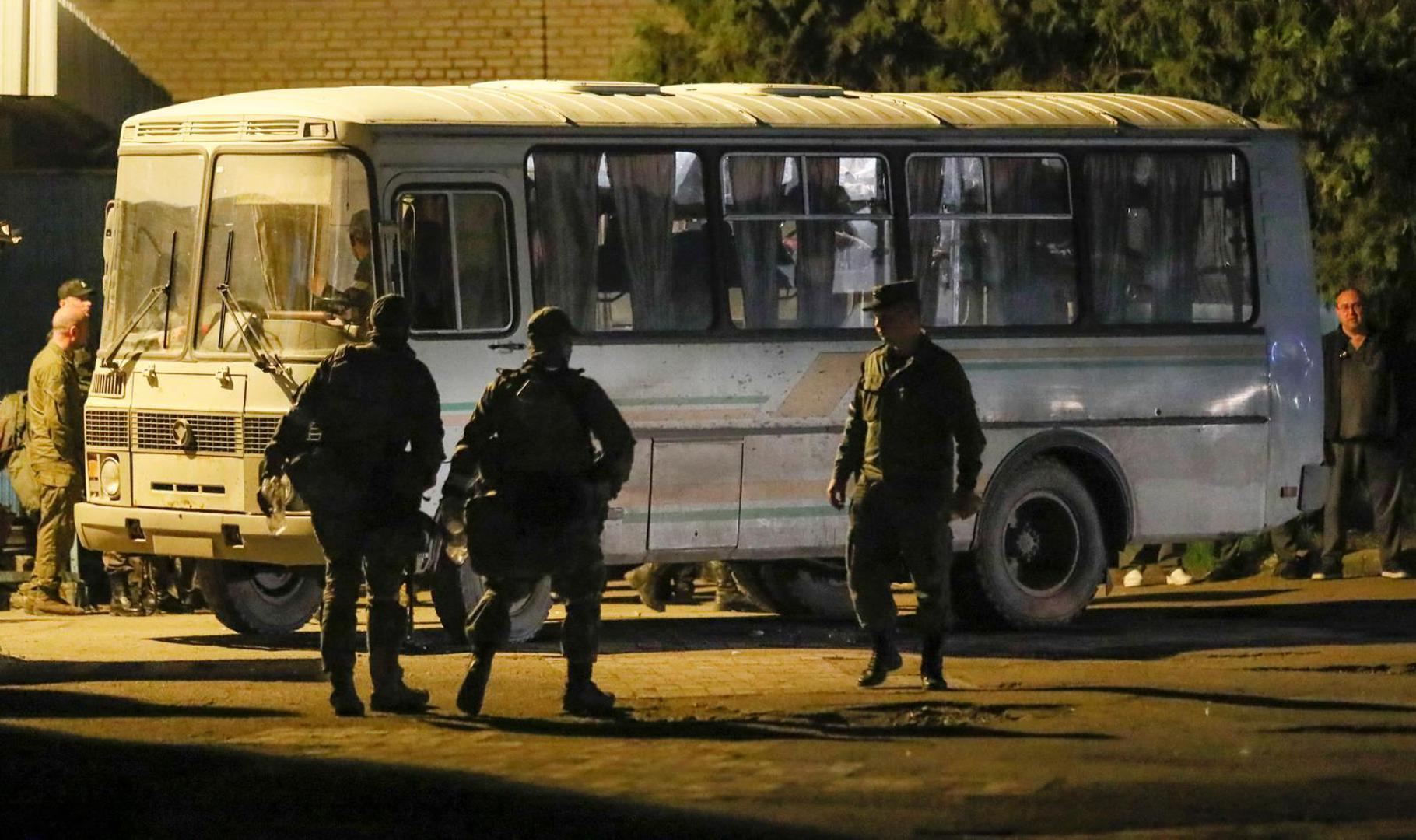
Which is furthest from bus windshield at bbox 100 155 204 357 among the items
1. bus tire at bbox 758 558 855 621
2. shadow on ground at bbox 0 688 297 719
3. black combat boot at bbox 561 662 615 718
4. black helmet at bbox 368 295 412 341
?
bus tire at bbox 758 558 855 621

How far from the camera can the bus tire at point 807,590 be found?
1631cm

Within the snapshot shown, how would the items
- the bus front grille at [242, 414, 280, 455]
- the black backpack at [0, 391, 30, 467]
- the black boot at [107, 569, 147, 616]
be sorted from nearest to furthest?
the bus front grille at [242, 414, 280, 455] → the black boot at [107, 569, 147, 616] → the black backpack at [0, 391, 30, 467]

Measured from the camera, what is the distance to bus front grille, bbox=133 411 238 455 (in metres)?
13.8

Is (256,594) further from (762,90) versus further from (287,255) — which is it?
(762,90)

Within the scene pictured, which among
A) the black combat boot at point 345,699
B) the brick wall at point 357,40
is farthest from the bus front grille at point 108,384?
the brick wall at point 357,40

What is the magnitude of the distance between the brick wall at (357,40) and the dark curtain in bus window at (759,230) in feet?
39.5

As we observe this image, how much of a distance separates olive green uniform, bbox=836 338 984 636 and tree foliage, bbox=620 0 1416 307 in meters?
7.96

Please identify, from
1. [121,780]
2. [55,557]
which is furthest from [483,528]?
[55,557]

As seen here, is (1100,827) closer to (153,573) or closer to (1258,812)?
(1258,812)

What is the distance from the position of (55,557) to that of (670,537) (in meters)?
4.25

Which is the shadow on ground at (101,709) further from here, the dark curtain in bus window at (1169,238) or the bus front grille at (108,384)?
the dark curtain in bus window at (1169,238)

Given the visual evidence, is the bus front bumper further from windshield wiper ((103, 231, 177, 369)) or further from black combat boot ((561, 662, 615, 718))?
black combat boot ((561, 662, 615, 718))

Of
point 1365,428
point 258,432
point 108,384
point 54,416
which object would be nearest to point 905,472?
point 258,432

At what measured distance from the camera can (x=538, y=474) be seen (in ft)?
36.4
